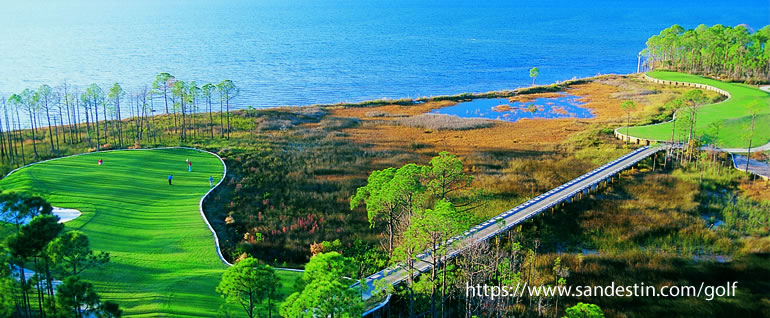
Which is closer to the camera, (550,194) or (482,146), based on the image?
(550,194)

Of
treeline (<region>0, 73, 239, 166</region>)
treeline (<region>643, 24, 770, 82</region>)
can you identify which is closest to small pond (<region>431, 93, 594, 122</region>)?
treeline (<region>643, 24, 770, 82</region>)

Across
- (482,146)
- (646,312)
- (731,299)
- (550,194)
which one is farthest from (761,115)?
(646,312)

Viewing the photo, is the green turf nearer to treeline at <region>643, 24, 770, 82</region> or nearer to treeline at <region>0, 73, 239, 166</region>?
treeline at <region>0, 73, 239, 166</region>

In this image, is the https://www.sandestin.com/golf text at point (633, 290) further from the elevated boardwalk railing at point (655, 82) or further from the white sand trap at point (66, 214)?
the elevated boardwalk railing at point (655, 82)

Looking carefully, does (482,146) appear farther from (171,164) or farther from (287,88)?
(287,88)

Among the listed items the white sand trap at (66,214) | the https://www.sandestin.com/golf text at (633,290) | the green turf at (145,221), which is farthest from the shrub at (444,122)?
the white sand trap at (66,214)

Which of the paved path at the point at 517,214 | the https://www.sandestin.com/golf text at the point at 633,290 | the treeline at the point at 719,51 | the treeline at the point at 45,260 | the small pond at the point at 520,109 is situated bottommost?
the https://www.sandestin.com/golf text at the point at 633,290
